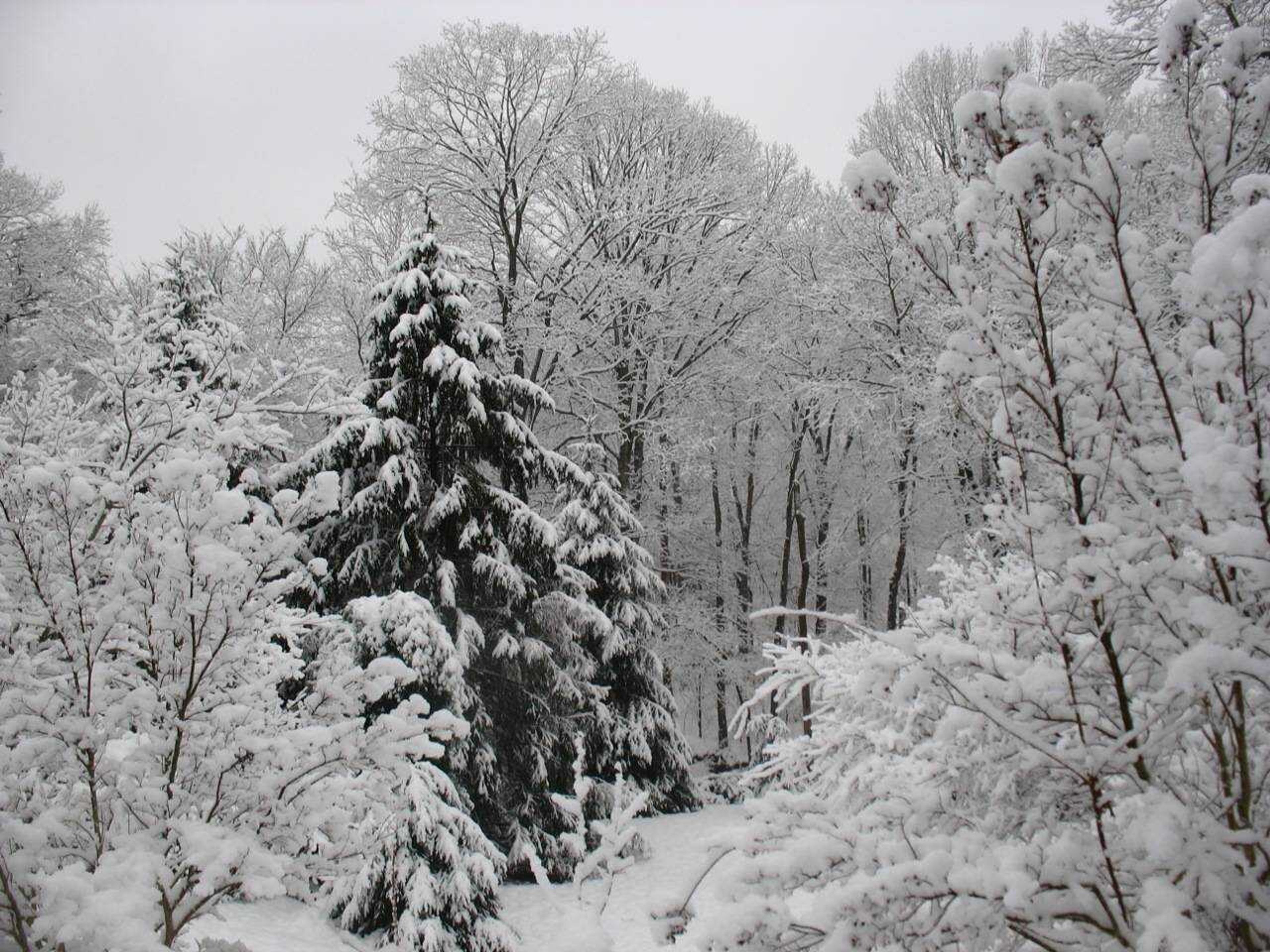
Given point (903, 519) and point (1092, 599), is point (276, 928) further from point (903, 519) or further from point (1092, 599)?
point (903, 519)

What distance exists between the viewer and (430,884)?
6.53 meters

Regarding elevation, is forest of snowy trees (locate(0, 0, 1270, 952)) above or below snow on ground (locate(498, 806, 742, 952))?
above

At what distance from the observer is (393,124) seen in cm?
1223

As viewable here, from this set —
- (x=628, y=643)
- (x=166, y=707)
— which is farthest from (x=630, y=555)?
(x=166, y=707)

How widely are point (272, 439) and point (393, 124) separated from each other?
8.37m

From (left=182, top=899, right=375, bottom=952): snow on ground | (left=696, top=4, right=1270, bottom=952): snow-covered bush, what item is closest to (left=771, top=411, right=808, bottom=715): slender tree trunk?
(left=182, top=899, right=375, bottom=952): snow on ground

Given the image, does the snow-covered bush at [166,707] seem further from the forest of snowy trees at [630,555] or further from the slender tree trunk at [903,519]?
the slender tree trunk at [903,519]

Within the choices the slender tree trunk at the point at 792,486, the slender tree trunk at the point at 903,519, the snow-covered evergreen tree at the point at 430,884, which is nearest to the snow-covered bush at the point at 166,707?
the snow-covered evergreen tree at the point at 430,884

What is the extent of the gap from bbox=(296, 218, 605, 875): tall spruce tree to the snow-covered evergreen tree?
820 mm

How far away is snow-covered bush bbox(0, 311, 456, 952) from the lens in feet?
9.43

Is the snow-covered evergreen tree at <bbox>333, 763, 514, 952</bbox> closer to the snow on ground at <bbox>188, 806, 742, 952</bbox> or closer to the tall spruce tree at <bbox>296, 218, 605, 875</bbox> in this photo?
the snow on ground at <bbox>188, 806, 742, 952</bbox>

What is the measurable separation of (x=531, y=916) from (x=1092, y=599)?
8.19 meters

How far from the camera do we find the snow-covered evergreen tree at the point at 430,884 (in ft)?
21.2

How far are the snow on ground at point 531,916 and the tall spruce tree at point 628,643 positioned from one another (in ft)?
4.18
